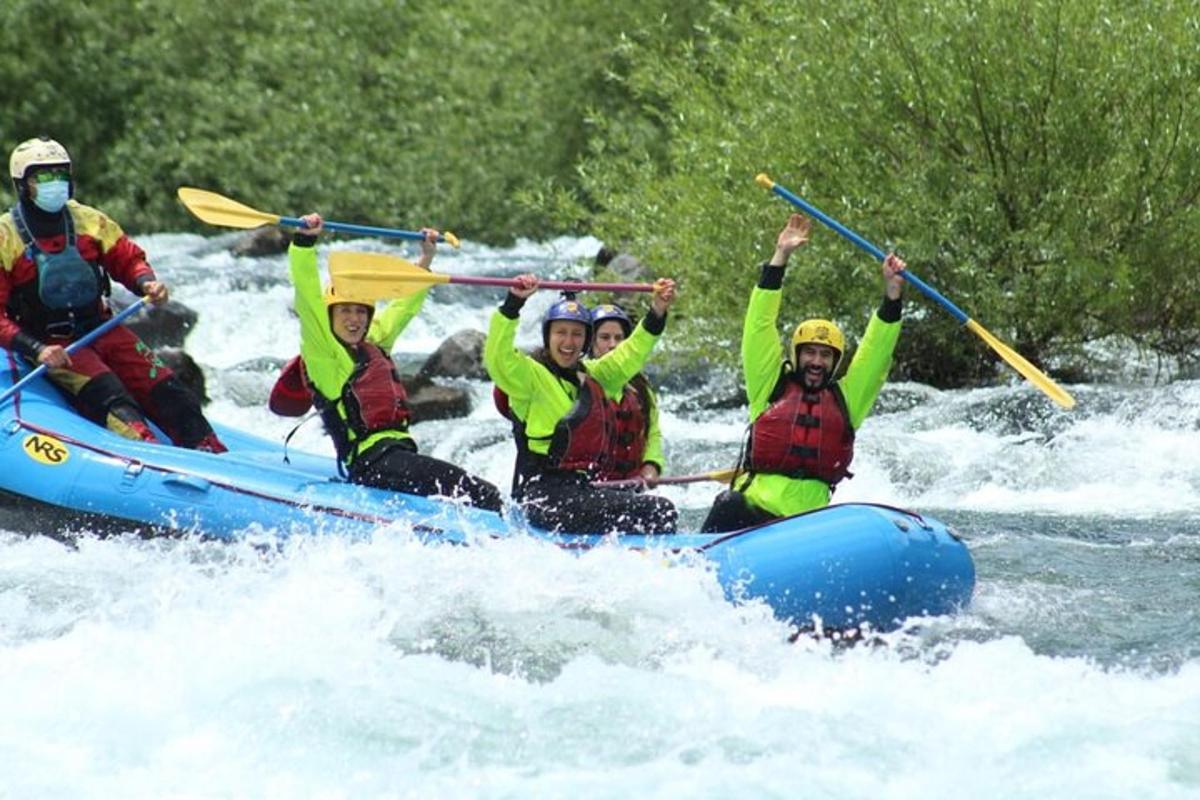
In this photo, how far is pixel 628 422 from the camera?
7.14m

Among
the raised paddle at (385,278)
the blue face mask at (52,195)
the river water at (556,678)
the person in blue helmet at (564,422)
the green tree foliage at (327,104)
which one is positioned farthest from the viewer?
the green tree foliage at (327,104)

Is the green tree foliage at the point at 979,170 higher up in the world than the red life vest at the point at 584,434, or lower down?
higher up

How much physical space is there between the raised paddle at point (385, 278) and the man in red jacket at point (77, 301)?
0.96 meters

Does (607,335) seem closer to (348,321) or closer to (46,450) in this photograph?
(348,321)

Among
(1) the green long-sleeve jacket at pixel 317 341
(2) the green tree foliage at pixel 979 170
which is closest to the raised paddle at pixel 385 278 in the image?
(1) the green long-sleeve jacket at pixel 317 341

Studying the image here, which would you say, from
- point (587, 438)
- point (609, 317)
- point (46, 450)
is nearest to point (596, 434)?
point (587, 438)

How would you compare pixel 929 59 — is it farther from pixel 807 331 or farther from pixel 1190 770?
pixel 1190 770

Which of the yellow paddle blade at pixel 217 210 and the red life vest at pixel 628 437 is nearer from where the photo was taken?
the red life vest at pixel 628 437

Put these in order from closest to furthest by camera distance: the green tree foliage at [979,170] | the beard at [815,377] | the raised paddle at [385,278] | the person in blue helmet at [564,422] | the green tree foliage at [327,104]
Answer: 1. the person in blue helmet at [564,422]
2. the beard at [815,377]
3. the raised paddle at [385,278]
4. the green tree foliage at [979,170]
5. the green tree foliage at [327,104]

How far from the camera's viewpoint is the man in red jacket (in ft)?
24.7

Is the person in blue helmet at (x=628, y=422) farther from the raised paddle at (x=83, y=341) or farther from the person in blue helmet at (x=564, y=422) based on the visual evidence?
the raised paddle at (x=83, y=341)

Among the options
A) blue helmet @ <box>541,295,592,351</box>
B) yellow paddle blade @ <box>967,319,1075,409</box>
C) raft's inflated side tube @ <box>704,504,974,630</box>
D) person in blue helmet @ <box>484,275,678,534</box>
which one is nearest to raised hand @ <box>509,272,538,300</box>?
person in blue helmet @ <box>484,275,678,534</box>

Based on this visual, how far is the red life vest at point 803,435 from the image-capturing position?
6.66 metres

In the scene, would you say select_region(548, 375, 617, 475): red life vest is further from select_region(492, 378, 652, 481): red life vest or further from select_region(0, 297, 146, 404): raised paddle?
select_region(0, 297, 146, 404): raised paddle
